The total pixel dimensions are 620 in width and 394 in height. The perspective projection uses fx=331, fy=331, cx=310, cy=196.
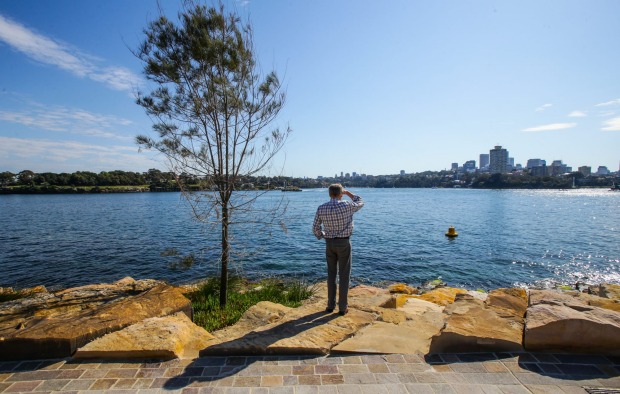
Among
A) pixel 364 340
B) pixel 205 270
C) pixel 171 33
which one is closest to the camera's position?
pixel 364 340

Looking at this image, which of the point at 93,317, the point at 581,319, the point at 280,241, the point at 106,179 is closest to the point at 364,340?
the point at 581,319

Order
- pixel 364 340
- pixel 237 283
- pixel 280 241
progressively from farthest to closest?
pixel 280 241, pixel 237 283, pixel 364 340

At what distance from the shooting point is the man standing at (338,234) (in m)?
5.14

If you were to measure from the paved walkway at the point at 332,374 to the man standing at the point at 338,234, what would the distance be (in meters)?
1.41

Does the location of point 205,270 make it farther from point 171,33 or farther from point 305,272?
point 171,33

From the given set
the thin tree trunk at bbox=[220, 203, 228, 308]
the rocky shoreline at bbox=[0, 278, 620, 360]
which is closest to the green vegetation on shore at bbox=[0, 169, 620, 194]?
the thin tree trunk at bbox=[220, 203, 228, 308]

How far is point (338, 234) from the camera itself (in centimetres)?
518

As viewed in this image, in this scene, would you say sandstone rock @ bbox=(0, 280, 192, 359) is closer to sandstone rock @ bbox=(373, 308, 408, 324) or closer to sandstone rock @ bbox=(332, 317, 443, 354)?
sandstone rock @ bbox=(332, 317, 443, 354)

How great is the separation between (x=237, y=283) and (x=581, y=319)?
8933mm

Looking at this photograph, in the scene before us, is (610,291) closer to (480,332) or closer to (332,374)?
(480,332)

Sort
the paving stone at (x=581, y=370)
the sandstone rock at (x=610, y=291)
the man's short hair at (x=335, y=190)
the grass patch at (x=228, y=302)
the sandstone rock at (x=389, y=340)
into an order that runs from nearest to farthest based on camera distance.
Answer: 1. the paving stone at (x=581, y=370)
2. the sandstone rock at (x=389, y=340)
3. the man's short hair at (x=335, y=190)
4. the grass patch at (x=228, y=302)
5. the sandstone rock at (x=610, y=291)

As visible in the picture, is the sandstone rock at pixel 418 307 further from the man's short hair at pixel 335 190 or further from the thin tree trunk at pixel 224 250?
the thin tree trunk at pixel 224 250

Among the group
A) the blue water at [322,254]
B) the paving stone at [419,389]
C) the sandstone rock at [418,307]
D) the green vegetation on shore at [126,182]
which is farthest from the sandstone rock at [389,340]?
the green vegetation on shore at [126,182]

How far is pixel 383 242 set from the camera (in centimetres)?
2461
